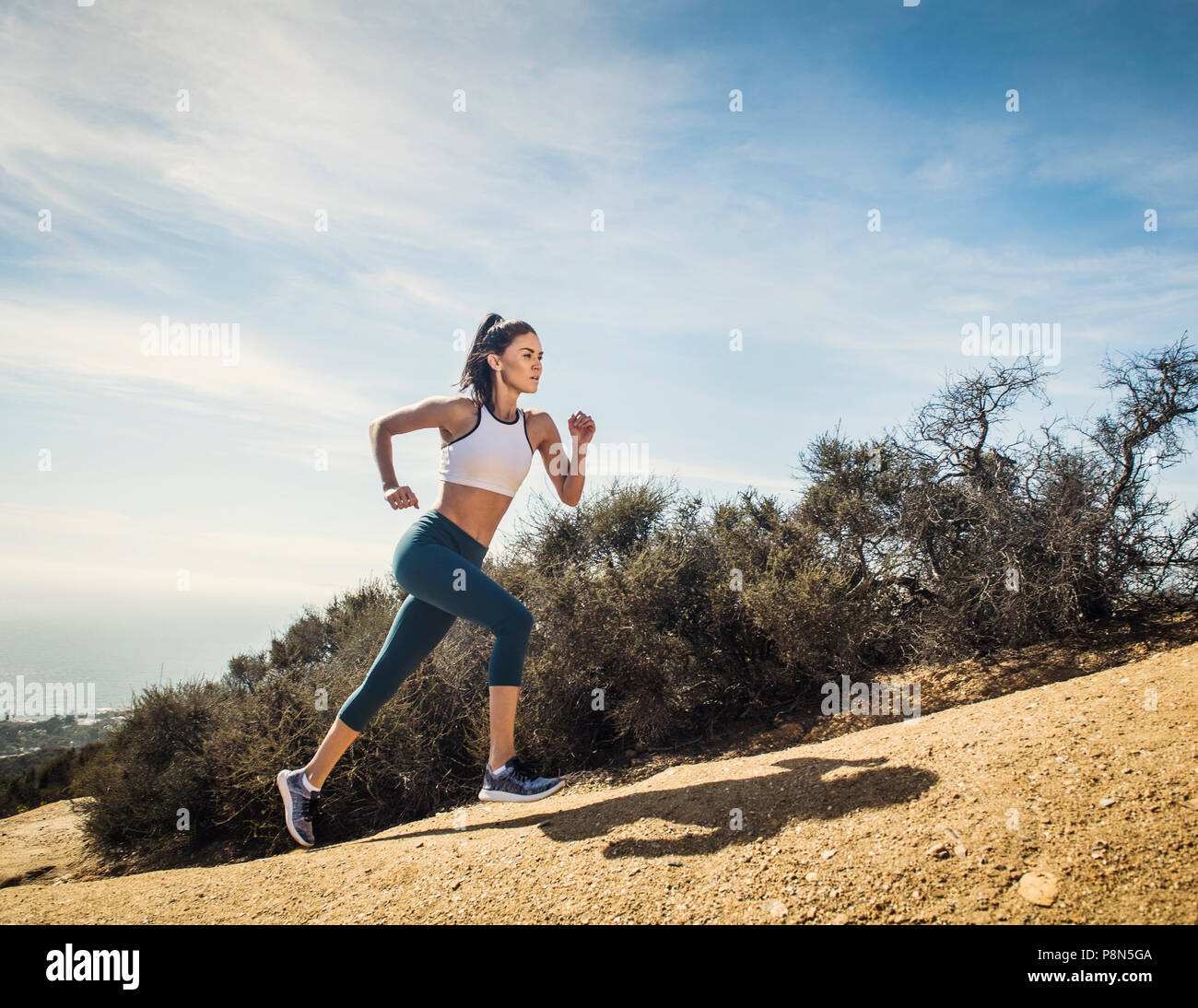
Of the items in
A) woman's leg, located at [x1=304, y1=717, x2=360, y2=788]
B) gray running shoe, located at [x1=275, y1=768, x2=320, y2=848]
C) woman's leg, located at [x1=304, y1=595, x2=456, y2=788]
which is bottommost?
gray running shoe, located at [x1=275, y1=768, x2=320, y2=848]

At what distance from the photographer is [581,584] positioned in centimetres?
686

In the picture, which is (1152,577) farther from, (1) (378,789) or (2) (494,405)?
(1) (378,789)

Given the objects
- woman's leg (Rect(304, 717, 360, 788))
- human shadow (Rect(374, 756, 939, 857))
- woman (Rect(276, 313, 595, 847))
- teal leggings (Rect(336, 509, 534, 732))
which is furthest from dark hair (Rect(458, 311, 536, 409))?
human shadow (Rect(374, 756, 939, 857))

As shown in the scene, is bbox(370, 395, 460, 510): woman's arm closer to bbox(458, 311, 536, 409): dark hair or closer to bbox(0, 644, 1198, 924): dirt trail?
bbox(458, 311, 536, 409): dark hair

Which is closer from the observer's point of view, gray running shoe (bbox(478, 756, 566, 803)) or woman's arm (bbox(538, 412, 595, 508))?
gray running shoe (bbox(478, 756, 566, 803))

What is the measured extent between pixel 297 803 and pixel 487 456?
224 centimetres

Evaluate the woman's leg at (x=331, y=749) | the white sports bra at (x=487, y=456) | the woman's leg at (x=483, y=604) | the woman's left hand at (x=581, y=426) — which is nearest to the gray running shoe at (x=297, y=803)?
the woman's leg at (x=331, y=749)

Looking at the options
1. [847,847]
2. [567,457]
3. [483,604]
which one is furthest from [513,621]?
[847,847]

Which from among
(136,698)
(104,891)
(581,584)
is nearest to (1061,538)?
(581,584)

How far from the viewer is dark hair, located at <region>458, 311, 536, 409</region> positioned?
395cm

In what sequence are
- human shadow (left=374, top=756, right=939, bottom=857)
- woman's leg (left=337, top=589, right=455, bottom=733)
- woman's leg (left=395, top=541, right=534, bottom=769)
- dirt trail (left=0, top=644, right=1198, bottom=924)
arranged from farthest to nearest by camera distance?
1. woman's leg (left=337, top=589, right=455, bottom=733)
2. woman's leg (left=395, top=541, right=534, bottom=769)
3. human shadow (left=374, top=756, right=939, bottom=857)
4. dirt trail (left=0, top=644, right=1198, bottom=924)

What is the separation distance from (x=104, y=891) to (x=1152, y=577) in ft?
27.3

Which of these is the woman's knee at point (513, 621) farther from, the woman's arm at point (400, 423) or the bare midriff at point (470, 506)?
the woman's arm at point (400, 423)

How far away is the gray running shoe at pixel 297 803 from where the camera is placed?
386 cm
